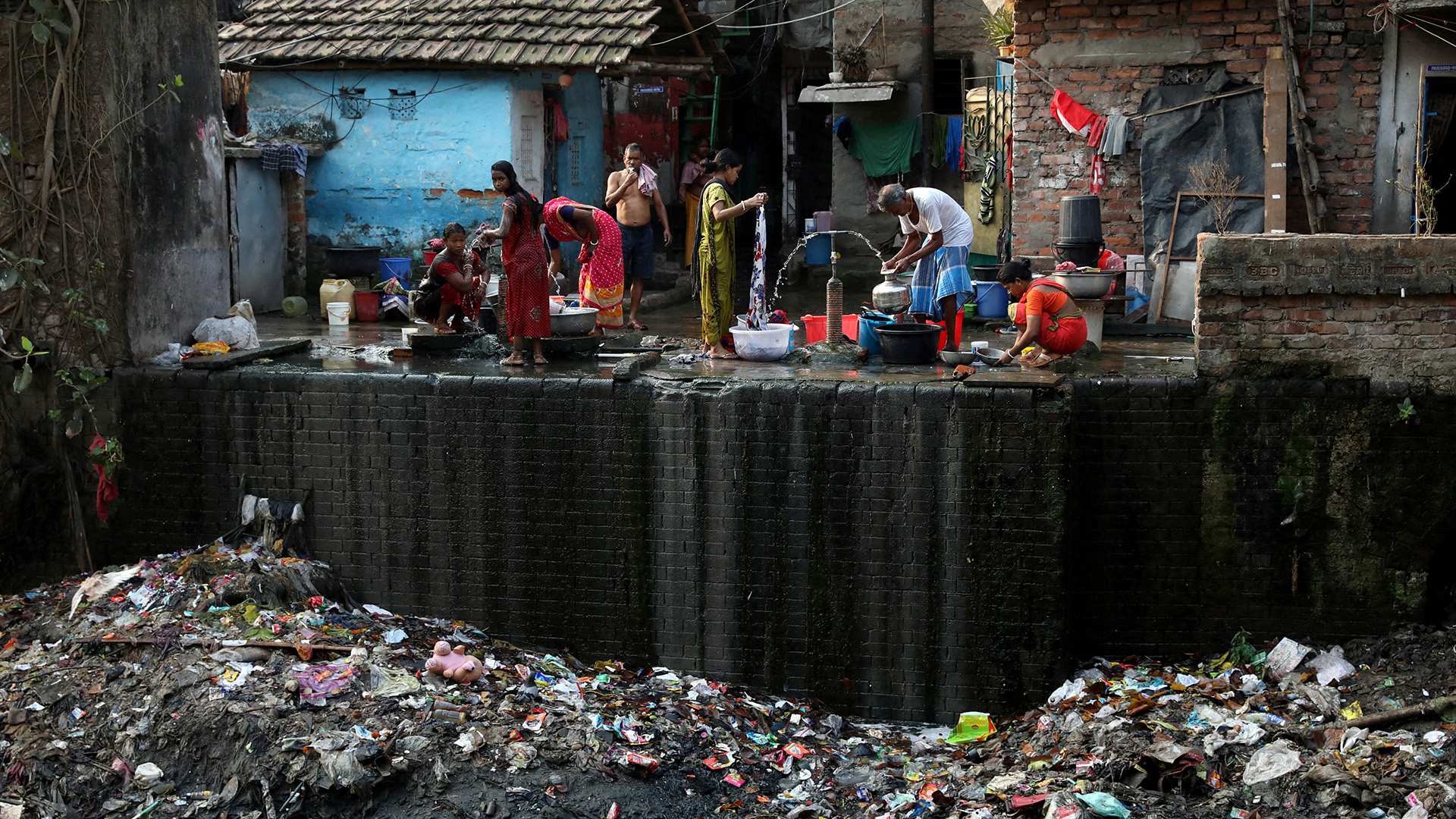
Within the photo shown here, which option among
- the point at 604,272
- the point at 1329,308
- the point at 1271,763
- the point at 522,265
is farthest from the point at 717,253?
the point at 1271,763

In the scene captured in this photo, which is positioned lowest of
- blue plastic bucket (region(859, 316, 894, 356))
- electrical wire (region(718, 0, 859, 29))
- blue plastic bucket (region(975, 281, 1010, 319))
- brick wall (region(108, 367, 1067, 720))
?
brick wall (region(108, 367, 1067, 720))

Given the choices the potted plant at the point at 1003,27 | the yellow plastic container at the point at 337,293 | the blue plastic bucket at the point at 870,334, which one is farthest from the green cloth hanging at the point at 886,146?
the blue plastic bucket at the point at 870,334

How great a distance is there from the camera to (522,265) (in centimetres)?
845

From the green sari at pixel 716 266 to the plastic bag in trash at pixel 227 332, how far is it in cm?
320

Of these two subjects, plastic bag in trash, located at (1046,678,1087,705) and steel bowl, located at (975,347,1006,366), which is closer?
plastic bag in trash, located at (1046,678,1087,705)

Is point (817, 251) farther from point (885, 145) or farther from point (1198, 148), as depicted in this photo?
point (1198, 148)

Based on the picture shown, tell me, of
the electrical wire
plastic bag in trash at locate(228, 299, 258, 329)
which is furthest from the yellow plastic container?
the electrical wire

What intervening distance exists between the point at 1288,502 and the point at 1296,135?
4.35 metres

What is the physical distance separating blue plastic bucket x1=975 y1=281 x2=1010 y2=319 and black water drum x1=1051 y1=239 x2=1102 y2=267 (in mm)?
544

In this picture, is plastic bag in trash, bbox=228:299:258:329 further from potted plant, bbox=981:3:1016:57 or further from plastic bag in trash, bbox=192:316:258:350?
potted plant, bbox=981:3:1016:57

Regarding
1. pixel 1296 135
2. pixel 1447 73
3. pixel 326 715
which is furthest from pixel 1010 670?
pixel 1447 73

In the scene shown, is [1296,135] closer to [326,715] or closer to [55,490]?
[326,715]

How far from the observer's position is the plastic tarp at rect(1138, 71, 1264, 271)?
1077 cm

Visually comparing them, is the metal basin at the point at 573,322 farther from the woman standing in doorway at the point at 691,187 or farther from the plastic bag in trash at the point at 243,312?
the woman standing in doorway at the point at 691,187
